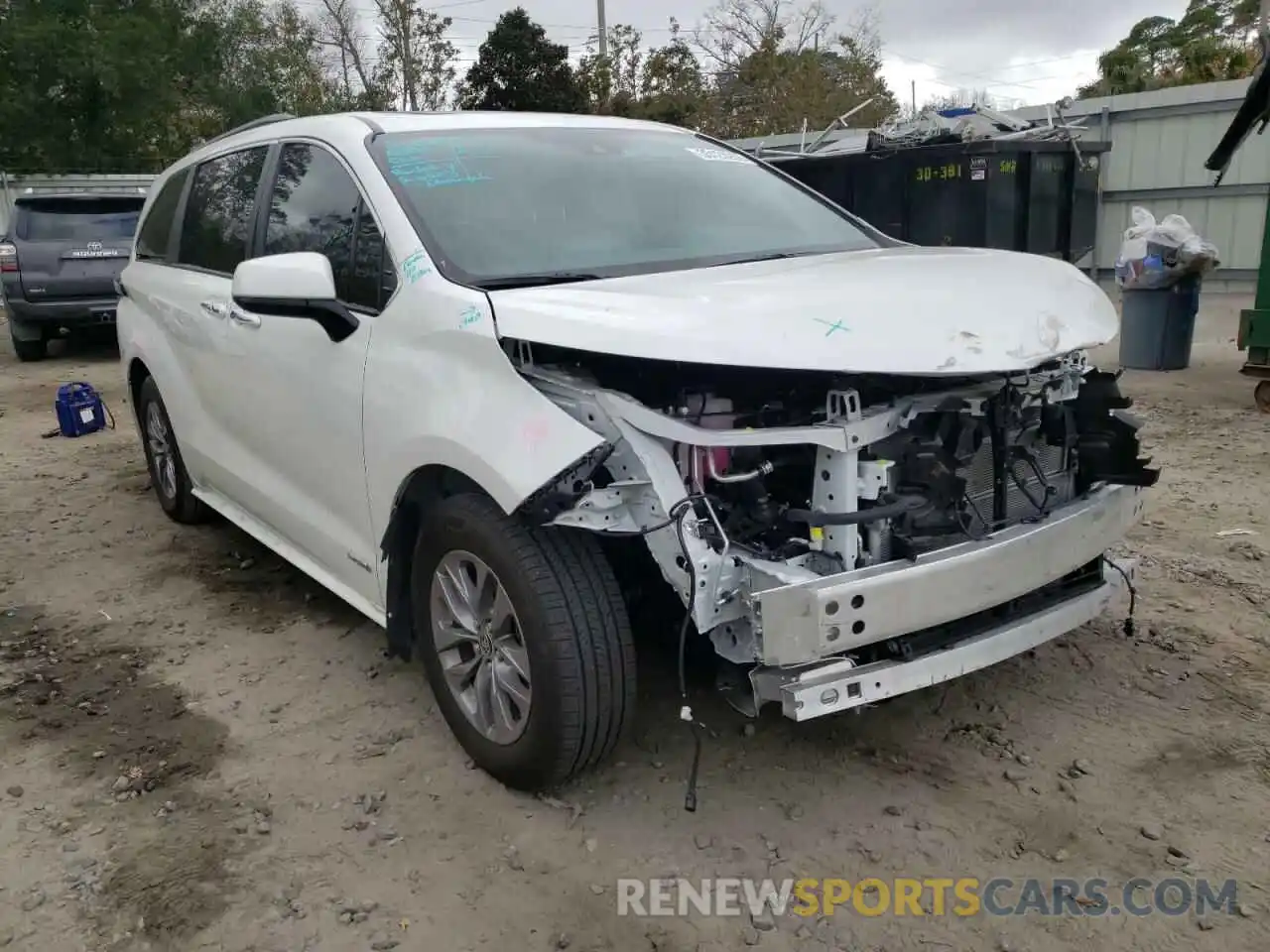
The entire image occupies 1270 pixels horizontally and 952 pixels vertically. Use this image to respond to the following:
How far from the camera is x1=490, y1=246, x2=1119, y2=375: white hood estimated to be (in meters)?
2.43

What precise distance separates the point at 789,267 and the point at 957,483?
2.67ft

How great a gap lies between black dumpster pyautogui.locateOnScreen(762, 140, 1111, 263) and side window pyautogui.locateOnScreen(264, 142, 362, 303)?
733 cm

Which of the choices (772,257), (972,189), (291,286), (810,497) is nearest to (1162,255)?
(972,189)

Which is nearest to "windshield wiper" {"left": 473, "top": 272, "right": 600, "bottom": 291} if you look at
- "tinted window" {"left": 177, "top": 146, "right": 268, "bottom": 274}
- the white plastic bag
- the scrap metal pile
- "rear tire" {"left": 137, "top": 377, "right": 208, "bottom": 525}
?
"tinted window" {"left": 177, "top": 146, "right": 268, "bottom": 274}

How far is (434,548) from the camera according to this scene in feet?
9.77

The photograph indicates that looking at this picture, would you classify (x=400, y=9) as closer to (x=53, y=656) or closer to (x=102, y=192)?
(x=102, y=192)

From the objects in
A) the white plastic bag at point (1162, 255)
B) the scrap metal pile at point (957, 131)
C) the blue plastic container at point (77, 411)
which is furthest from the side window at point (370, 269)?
the scrap metal pile at point (957, 131)

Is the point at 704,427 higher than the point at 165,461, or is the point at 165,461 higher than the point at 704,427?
the point at 704,427

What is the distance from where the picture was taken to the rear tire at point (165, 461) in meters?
5.20

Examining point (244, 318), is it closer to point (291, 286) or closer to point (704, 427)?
point (291, 286)

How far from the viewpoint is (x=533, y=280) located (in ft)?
9.74

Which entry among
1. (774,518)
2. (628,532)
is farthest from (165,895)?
(774,518)

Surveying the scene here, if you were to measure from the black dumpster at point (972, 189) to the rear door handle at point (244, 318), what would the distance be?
7.41 metres

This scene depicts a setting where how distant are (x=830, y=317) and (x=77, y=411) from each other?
7123 mm
